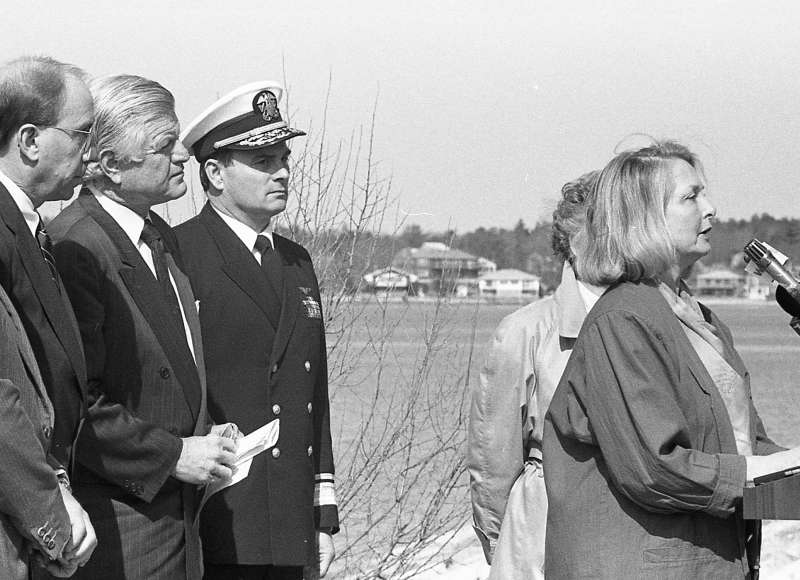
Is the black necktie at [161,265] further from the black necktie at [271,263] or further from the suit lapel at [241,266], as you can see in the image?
the black necktie at [271,263]

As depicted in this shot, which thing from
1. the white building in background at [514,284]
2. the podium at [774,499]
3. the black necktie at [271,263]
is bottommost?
the white building in background at [514,284]

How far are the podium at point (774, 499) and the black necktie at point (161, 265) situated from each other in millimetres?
1619

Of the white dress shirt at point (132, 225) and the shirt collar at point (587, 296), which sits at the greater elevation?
the white dress shirt at point (132, 225)

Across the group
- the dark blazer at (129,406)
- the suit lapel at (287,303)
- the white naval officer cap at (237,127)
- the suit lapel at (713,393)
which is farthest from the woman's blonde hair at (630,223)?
the white naval officer cap at (237,127)

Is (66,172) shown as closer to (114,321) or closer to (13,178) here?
(13,178)

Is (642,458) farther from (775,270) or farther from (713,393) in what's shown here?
(775,270)

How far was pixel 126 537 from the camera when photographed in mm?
3488

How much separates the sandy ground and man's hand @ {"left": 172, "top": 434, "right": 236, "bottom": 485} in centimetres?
381

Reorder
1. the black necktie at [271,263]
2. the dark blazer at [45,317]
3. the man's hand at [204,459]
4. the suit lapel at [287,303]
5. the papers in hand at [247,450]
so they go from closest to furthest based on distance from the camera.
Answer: the dark blazer at [45,317], the man's hand at [204,459], the papers in hand at [247,450], the suit lapel at [287,303], the black necktie at [271,263]

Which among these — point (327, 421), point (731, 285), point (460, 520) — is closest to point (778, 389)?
point (460, 520)

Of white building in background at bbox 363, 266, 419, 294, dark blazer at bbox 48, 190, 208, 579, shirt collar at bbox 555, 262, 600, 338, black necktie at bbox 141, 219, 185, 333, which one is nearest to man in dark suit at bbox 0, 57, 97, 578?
dark blazer at bbox 48, 190, 208, 579

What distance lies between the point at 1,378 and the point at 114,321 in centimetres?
76

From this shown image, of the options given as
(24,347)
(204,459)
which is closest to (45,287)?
(24,347)

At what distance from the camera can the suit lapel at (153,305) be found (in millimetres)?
3604
